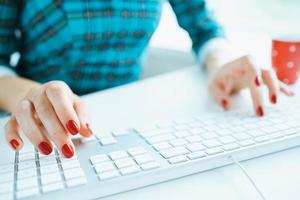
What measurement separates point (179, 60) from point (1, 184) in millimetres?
919

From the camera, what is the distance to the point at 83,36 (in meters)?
0.82

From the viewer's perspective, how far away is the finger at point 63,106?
47 centimetres

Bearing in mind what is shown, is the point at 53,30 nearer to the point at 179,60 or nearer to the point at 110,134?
the point at 110,134

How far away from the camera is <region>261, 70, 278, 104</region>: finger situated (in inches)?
25.7

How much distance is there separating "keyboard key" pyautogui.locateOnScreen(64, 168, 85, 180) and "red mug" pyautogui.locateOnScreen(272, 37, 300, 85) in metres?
0.52

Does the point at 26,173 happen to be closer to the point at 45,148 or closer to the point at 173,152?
the point at 45,148

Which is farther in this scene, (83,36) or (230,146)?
(83,36)

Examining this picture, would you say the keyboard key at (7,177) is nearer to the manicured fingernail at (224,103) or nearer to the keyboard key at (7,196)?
the keyboard key at (7,196)

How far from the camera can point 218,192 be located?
0.42m

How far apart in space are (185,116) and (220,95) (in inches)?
4.0

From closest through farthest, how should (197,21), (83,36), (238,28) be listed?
(83,36) < (197,21) < (238,28)

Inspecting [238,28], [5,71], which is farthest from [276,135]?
[238,28]

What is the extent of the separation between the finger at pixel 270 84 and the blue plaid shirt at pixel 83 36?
272 millimetres

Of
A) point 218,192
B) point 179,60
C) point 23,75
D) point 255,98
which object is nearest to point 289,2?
point 179,60
